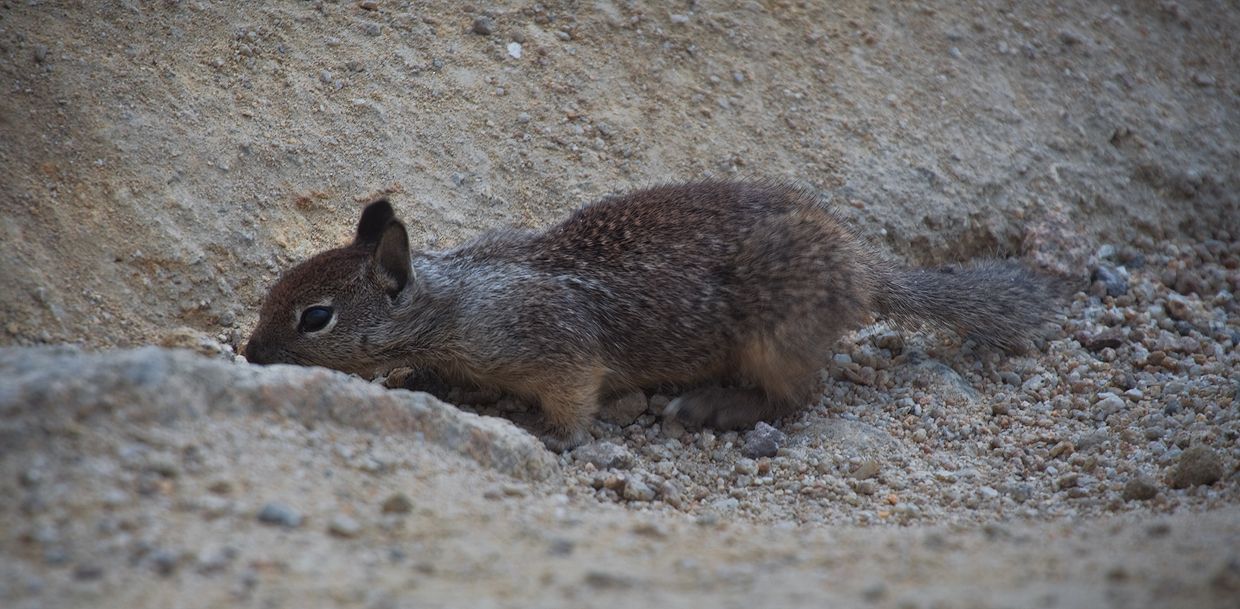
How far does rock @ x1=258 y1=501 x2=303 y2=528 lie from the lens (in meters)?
3.39

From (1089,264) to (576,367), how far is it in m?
4.02

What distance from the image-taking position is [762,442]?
5.82 meters

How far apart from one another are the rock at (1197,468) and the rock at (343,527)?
3.67 m

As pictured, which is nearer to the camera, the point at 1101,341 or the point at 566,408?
the point at 566,408

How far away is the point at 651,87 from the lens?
7.55 metres

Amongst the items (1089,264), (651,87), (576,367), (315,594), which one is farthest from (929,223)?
(315,594)

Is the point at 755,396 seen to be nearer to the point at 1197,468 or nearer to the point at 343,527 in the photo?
the point at 1197,468

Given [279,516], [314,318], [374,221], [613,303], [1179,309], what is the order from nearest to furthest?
[279,516], [314,318], [374,221], [613,303], [1179,309]

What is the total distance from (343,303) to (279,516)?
2.37 meters

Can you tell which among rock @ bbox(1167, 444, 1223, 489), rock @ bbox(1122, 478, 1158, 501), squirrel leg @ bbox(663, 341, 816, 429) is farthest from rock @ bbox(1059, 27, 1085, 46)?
rock @ bbox(1122, 478, 1158, 501)

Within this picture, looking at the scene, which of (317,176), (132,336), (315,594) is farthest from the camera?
(317,176)

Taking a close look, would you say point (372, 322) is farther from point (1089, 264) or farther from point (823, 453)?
point (1089, 264)

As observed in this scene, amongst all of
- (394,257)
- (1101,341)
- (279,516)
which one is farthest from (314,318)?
(1101,341)

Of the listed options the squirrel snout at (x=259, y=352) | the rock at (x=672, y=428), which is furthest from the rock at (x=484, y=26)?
the rock at (x=672, y=428)
